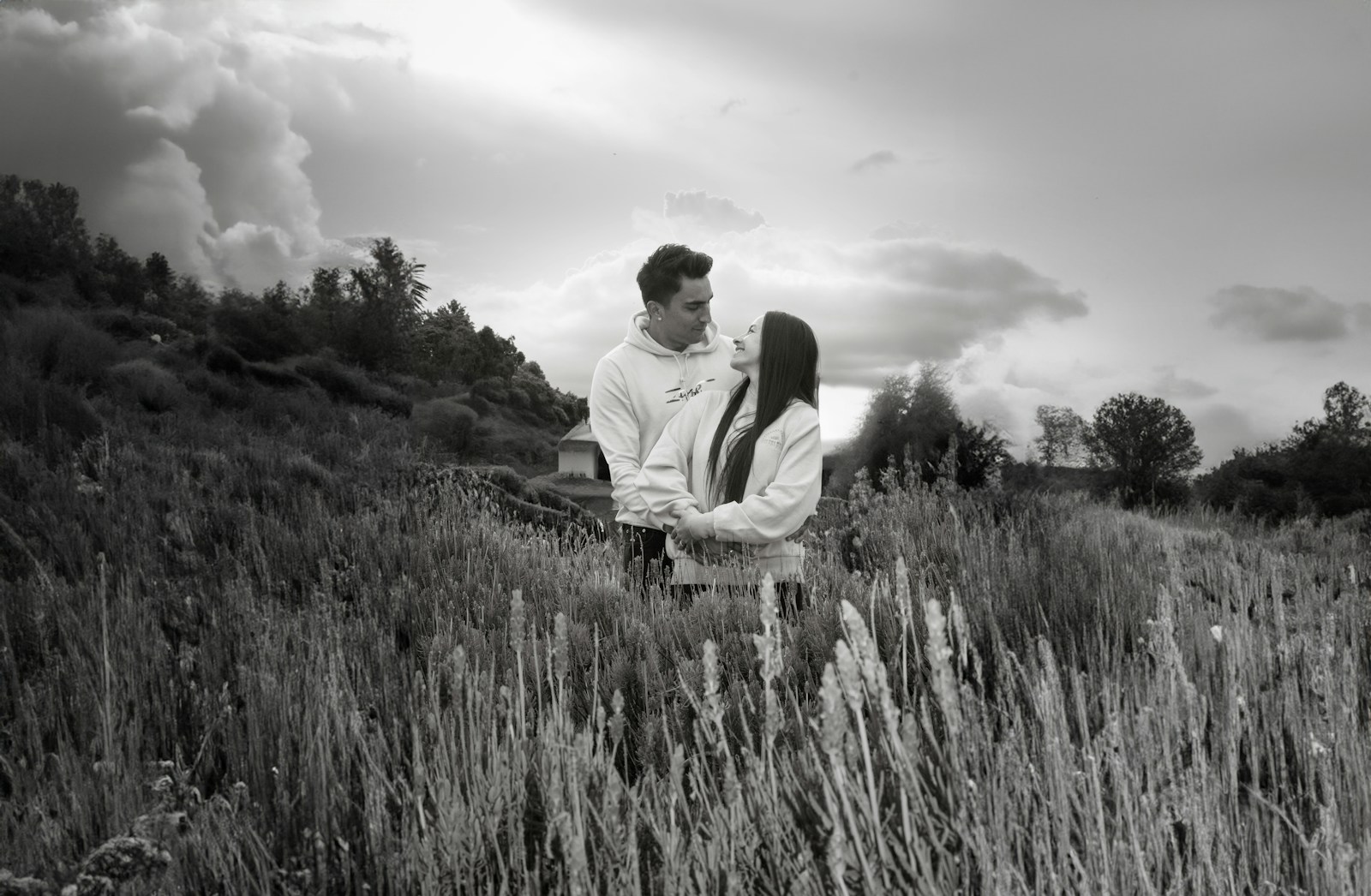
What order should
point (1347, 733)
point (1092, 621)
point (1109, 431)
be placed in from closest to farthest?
1. point (1347, 733)
2. point (1092, 621)
3. point (1109, 431)

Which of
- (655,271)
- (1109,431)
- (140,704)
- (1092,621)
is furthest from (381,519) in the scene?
(1109,431)

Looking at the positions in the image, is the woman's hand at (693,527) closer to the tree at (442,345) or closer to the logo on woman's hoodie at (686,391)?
the logo on woman's hoodie at (686,391)

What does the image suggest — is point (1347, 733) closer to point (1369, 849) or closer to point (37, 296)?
point (1369, 849)

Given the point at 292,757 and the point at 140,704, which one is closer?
the point at 292,757

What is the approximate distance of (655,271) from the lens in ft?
16.0

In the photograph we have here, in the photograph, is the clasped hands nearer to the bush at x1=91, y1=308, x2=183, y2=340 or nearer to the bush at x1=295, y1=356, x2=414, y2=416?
the bush at x1=295, y1=356, x2=414, y2=416

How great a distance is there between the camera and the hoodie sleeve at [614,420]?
15.9ft

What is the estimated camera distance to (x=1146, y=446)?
1889cm

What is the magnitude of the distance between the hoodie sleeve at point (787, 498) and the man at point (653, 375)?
107 centimetres

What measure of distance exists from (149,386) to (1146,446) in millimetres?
17849

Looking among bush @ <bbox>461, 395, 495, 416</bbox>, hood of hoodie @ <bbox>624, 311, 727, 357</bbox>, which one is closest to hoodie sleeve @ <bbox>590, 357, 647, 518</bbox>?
hood of hoodie @ <bbox>624, 311, 727, 357</bbox>

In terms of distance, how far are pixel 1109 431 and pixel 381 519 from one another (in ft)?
54.7

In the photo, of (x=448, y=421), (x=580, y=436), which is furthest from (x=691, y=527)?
(x=448, y=421)

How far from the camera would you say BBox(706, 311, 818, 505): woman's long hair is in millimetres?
3842
